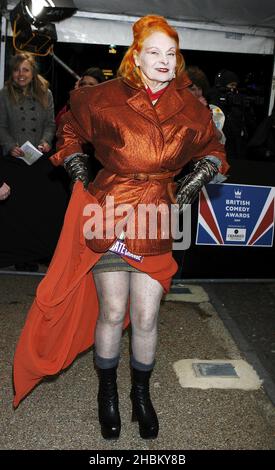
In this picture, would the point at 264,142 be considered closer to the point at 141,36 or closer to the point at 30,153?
the point at 30,153

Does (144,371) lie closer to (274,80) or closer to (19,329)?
(19,329)

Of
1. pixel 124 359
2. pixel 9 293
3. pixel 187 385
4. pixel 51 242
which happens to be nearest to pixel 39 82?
pixel 51 242

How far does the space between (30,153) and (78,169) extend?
2.53 meters

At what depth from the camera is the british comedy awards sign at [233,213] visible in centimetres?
504

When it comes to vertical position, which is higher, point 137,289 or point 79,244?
point 79,244

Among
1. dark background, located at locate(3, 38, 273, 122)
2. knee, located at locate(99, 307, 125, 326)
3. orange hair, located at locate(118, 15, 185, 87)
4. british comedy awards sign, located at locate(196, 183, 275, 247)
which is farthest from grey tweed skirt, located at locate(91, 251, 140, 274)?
dark background, located at locate(3, 38, 273, 122)

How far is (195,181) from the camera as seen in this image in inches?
102

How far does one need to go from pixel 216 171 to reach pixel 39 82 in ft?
11.3

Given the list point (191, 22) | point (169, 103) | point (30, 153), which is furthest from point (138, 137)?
point (191, 22)

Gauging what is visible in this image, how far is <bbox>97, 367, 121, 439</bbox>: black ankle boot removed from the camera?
2607 millimetres

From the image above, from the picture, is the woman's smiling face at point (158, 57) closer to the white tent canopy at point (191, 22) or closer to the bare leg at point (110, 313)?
the bare leg at point (110, 313)

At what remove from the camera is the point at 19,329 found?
152 inches

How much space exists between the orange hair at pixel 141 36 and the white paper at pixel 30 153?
2.57 meters

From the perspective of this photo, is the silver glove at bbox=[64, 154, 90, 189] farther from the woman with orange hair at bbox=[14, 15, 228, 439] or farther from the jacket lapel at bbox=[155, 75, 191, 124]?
the jacket lapel at bbox=[155, 75, 191, 124]
